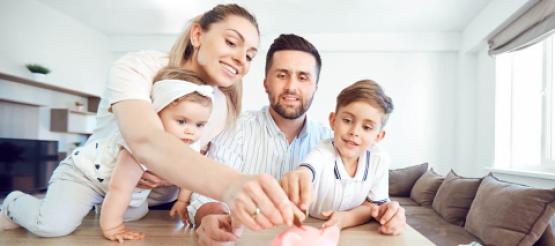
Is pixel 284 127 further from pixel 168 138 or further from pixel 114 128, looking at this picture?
pixel 168 138

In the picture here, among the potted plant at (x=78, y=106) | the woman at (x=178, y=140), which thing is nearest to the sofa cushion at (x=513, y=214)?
the woman at (x=178, y=140)

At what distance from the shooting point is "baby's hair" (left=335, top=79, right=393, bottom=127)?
4.26 feet

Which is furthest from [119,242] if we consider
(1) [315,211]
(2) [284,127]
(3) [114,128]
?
(2) [284,127]

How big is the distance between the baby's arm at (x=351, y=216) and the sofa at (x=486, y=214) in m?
1.44

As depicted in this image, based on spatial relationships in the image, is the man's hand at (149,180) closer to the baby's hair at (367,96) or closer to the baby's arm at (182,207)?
the baby's arm at (182,207)

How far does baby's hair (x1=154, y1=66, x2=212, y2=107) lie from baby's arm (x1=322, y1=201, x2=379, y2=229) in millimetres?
407

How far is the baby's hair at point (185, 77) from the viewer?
96cm

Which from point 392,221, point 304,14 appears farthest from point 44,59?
point 392,221

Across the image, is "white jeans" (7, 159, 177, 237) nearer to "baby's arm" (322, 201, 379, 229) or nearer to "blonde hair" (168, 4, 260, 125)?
"blonde hair" (168, 4, 260, 125)

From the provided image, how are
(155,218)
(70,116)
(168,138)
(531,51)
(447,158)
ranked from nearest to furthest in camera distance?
(168,138) → (155,218) → (531,51) → (70,116) → (447,158)

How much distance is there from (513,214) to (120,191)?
2099 mm

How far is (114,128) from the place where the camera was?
1.11 metres

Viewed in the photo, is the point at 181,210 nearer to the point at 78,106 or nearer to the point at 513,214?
the point at 513,214

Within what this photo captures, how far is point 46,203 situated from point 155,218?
28cm
